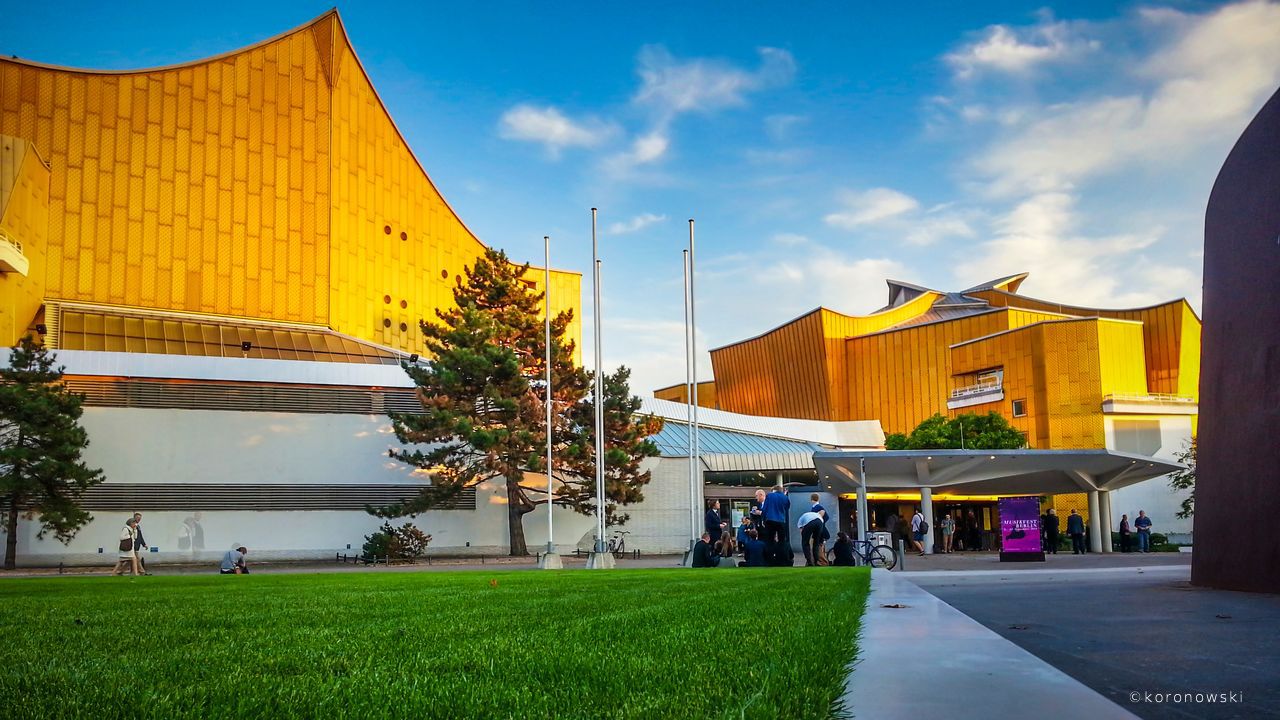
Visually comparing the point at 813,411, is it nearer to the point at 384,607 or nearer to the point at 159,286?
the point at 159,286

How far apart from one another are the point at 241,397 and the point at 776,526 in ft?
78.2

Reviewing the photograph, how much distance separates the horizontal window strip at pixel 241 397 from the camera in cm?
3344

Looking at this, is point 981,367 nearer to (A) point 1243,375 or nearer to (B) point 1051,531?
(B) point 1051,531

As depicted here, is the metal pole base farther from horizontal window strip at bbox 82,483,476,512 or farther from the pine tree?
the pine tree

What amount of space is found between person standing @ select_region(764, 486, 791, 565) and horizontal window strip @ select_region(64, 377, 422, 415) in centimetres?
2000

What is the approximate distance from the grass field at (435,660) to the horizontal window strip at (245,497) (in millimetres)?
27868

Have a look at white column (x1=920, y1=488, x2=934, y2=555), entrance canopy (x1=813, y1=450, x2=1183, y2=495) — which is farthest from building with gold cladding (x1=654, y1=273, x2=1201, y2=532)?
white column (x1=920, y1=488, x2=934, y2=555)

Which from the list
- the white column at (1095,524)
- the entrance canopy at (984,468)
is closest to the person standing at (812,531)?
the entrance canopy at (984,468)

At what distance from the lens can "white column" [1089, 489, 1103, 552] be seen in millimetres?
37375

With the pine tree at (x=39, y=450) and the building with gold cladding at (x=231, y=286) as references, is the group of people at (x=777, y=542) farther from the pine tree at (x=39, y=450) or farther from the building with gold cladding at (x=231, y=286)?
the pine tree at (x=39, y=450)

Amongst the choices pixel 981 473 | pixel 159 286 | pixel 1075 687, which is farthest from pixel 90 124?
pixel 1075 687

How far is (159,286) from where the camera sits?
3997 centimetres

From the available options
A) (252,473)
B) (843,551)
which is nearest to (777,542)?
(843,551)

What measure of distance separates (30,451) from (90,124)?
A: 17.6 meters
